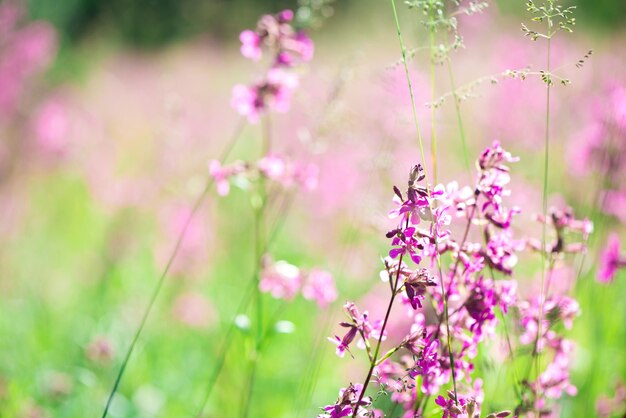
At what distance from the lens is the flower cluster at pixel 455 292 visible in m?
0.97

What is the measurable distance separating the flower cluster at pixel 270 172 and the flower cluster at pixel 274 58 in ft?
0.36

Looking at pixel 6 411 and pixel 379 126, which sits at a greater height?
pixel 379 126

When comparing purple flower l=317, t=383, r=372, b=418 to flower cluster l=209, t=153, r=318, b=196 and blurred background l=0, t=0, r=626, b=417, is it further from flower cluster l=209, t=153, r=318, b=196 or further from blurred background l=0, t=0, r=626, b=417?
flower cluster l=209, t=153, r=318, b=196

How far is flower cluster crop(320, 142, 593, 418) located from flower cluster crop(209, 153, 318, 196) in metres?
0.59

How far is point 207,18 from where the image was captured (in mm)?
11383

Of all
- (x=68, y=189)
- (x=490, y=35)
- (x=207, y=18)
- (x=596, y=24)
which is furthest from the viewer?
(x=207, y=18)

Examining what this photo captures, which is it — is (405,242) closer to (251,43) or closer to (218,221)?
(251,43)

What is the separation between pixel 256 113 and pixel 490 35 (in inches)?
190

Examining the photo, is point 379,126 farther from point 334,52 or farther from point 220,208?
point 334,52

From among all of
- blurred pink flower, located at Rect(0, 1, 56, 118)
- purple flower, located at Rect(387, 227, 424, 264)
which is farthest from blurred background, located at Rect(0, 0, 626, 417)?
purple flower, located at Rect(387, 227, 424, 264)

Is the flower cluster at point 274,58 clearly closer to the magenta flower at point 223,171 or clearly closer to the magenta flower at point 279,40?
the magenta flower at point 279,40

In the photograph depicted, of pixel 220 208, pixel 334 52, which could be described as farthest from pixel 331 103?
pixel 334 52

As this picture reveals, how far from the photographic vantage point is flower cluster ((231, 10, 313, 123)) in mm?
1606

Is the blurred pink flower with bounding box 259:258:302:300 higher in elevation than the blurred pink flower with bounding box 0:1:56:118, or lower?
lower
